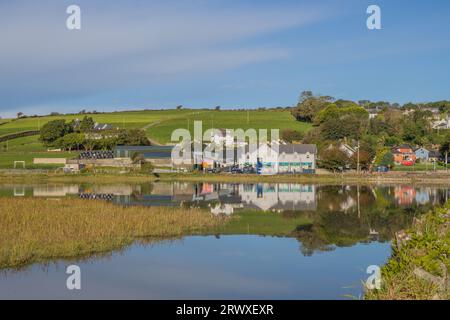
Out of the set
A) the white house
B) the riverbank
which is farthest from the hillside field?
the white house

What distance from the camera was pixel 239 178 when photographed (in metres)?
70.6

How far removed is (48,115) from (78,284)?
126 m

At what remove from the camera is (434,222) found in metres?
20.4

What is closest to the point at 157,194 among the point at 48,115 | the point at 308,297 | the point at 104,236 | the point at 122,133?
the point at 104,236

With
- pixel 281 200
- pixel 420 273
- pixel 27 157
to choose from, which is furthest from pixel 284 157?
pixel 420 273

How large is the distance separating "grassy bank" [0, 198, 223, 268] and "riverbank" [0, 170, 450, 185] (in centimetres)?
3630

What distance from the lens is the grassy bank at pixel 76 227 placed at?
19.0 metres

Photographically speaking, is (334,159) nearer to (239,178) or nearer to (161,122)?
(239,178)

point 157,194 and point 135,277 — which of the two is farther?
point 157,194

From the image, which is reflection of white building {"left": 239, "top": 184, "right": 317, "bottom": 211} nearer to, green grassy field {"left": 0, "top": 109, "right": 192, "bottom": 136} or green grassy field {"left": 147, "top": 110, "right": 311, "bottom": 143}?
green grassy field {"left": 147, "top": 110, "right": 311, "bottom": 143}

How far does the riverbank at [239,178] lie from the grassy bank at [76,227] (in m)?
36.3

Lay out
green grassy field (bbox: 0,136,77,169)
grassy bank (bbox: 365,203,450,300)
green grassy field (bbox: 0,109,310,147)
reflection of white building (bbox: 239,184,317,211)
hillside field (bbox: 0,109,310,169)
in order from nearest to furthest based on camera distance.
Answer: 1. grassy bank (bbox: 365,203,450,300)
2. reflection of white building (bbox: 239,184,317,211)
3. green grassy field (bbox: 0,136,77,169)
4. hillside field (bbox: 0,109,310,169)
5. green grassy field (bbox: 0,109,310,147)

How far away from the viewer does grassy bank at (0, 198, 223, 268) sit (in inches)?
749
